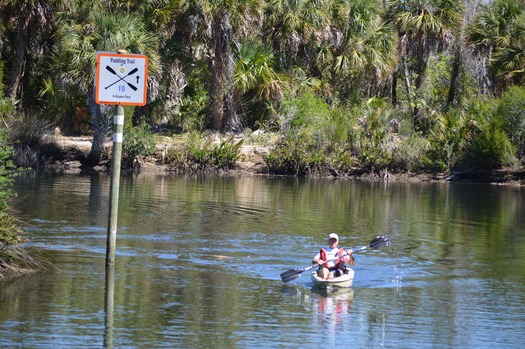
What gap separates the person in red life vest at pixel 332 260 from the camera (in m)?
17.8

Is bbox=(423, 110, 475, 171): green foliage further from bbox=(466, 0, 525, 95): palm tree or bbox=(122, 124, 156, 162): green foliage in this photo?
bbox=(122, 124, 156, 162): green foliage

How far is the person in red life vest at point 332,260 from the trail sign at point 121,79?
4.23 metres

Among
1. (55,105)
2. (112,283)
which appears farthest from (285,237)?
(55,105)

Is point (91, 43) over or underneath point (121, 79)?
over

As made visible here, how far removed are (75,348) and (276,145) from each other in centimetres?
3330

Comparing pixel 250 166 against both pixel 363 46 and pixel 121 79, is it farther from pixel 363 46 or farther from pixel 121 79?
pixel 121 79

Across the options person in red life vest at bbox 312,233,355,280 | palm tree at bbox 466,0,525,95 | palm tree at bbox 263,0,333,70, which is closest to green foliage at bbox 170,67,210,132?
palm tree at bbox 263,0,333,70

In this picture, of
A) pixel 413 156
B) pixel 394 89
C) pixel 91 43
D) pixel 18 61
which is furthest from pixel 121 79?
pixel 394 89

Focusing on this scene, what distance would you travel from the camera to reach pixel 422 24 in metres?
48.9

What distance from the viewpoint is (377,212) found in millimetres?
30531

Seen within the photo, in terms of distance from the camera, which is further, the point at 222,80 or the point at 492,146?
the point at 222,80

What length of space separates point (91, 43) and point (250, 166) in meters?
9.18

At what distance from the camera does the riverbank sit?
146 feet

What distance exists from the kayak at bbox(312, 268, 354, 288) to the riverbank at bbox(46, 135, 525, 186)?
26935 mm
